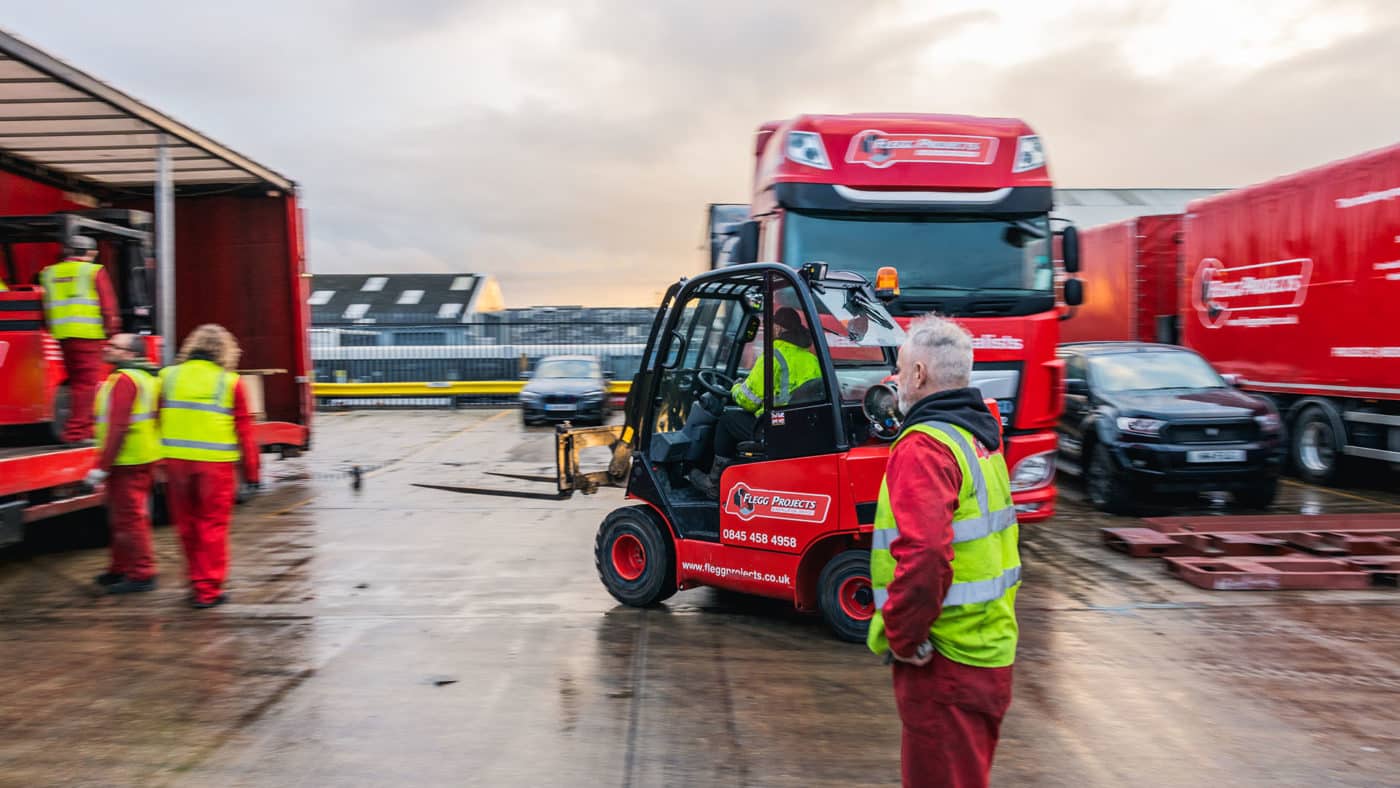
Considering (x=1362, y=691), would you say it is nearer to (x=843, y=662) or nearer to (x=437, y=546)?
(x=843, y=662)

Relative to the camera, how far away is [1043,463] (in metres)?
7.06

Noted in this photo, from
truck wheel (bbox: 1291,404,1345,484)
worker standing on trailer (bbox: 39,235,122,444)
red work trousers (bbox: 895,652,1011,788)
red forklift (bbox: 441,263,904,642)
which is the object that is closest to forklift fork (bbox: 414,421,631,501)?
red forklift (bbox: 441,263,904,642)

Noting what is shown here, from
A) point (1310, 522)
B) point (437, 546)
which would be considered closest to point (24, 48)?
point (437, 546)

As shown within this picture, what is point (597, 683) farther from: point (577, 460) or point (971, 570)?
point (971, 570)

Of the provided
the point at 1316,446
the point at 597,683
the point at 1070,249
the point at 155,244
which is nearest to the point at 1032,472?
the point at 1070,249

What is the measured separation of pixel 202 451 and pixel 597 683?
320 centimetres

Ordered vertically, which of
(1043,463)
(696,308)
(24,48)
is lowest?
(1043,463)

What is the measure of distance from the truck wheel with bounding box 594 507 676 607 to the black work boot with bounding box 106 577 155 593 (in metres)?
3.26

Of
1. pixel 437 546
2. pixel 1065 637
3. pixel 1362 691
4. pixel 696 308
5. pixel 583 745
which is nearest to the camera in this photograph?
pixel 583 745

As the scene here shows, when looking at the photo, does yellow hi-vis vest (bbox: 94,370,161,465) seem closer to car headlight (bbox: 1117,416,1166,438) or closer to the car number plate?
car headlight (bbox: 1117,416,1166,438)

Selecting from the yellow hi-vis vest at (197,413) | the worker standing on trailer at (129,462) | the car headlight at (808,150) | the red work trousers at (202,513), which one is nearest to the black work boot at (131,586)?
the worker standing on trailer at (129,462)

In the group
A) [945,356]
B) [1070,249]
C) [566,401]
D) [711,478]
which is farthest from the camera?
[566,401]

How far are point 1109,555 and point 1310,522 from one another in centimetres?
190

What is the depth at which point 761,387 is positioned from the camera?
18.6ft
